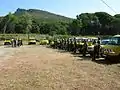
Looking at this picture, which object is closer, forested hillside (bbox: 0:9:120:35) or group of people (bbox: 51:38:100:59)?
group of people (bbox: 51:38:100:59)

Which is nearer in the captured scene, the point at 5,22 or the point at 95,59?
the point at 95,59

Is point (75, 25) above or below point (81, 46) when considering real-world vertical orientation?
above

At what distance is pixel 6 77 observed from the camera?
15.3 meters

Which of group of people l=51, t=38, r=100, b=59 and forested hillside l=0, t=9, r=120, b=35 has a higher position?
forested hillside l=0, t=9, r=120, b=35

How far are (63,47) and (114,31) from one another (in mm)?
77788

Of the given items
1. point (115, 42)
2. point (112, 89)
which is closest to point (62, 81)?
point (112, 89)

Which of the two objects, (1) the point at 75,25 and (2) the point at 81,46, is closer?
(2) the point at 81,46

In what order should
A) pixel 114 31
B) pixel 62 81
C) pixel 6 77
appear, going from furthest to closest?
1. pixel 114 31
2. pixel 6 77
3. pixel 62 81

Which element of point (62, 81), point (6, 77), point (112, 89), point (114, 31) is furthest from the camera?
point (114, 31)

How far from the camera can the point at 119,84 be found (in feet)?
42.6

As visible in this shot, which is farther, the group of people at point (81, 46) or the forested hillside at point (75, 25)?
the forested hillside at point (75, 25)

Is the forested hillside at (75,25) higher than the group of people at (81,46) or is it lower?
higher

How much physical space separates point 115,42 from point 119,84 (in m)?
12.0

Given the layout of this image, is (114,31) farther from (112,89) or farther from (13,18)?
(112,89)
